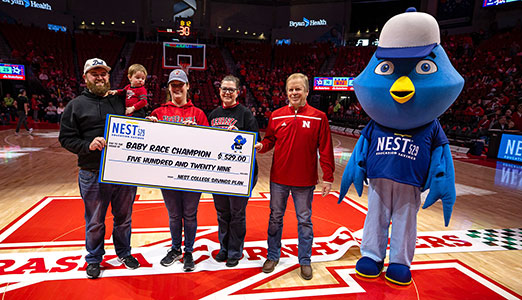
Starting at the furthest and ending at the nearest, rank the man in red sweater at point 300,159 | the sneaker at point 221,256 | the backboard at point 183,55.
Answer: the backboard at point 183,55, the sneaker at point 221,256, the man in red sweater at point 300,159

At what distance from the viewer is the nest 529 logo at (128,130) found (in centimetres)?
249

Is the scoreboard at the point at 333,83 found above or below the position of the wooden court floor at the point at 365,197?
above

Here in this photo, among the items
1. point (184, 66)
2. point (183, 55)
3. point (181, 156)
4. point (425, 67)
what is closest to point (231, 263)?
point (181, 156)

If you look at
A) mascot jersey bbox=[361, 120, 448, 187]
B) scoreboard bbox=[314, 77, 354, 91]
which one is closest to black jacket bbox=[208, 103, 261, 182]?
mascot jersey bbox=[361, 120, 448, 187]

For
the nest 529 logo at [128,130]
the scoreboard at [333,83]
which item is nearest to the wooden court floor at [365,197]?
the nest 529 logo at [128,130]

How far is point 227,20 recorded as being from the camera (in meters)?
25.8

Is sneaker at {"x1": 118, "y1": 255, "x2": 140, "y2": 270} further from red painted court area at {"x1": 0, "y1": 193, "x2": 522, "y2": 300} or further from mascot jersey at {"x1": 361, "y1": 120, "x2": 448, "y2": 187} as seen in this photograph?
mascot jersey at {"x1": 361, "y1": 120, "x2": 448, "y2": 187}

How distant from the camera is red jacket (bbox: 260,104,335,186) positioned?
256cm

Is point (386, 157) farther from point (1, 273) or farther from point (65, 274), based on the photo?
point (1, 273)

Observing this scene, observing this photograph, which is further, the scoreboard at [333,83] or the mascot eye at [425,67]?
the scoreboard at [333,83]

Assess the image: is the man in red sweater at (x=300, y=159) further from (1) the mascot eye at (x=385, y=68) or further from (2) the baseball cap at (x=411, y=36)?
(2) the baseball cap at (x=411, y=36)

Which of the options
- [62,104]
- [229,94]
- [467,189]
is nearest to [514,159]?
[467,189]

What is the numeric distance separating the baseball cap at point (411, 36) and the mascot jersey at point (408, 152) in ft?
2.00

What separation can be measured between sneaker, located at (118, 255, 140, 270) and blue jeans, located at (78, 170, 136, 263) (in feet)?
0.12
